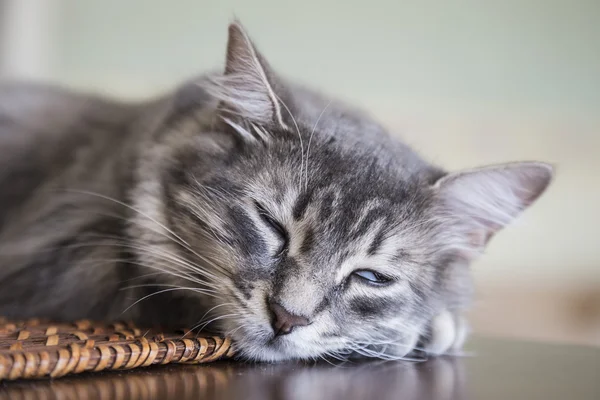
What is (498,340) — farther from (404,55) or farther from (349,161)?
(404,55)

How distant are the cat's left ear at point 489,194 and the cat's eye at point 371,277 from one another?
24 cm

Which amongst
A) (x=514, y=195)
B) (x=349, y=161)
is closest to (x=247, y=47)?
(x=349, y=161)

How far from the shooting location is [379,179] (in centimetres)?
139

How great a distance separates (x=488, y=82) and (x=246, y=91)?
2.23 m

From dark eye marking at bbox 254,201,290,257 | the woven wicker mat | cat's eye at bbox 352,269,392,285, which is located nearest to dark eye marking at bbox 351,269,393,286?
cat's eye at bbox 352,269,392,285

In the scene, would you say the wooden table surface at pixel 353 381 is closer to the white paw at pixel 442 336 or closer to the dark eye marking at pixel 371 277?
the white paw at pixel 442 336

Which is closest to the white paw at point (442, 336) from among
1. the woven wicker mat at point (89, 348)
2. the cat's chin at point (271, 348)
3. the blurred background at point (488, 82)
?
the cat's chin at point (271, 348)

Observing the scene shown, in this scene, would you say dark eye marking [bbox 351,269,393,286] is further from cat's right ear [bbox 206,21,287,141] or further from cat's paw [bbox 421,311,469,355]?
cat's right ear [bbox 206,21,287,141]

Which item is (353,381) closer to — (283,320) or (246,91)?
(283,320)

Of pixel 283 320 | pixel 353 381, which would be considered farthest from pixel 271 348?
pixel 353 381

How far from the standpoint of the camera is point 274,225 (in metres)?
1.35

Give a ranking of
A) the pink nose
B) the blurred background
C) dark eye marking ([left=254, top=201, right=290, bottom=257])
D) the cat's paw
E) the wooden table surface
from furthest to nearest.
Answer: the blurred background, the cat's paw, dark eye marking ([left=254, top=201, right=290, bottom=257]), the pink nose, the wooden table surface

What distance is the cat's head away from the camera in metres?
1.27

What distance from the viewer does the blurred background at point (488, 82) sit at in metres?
3.34
